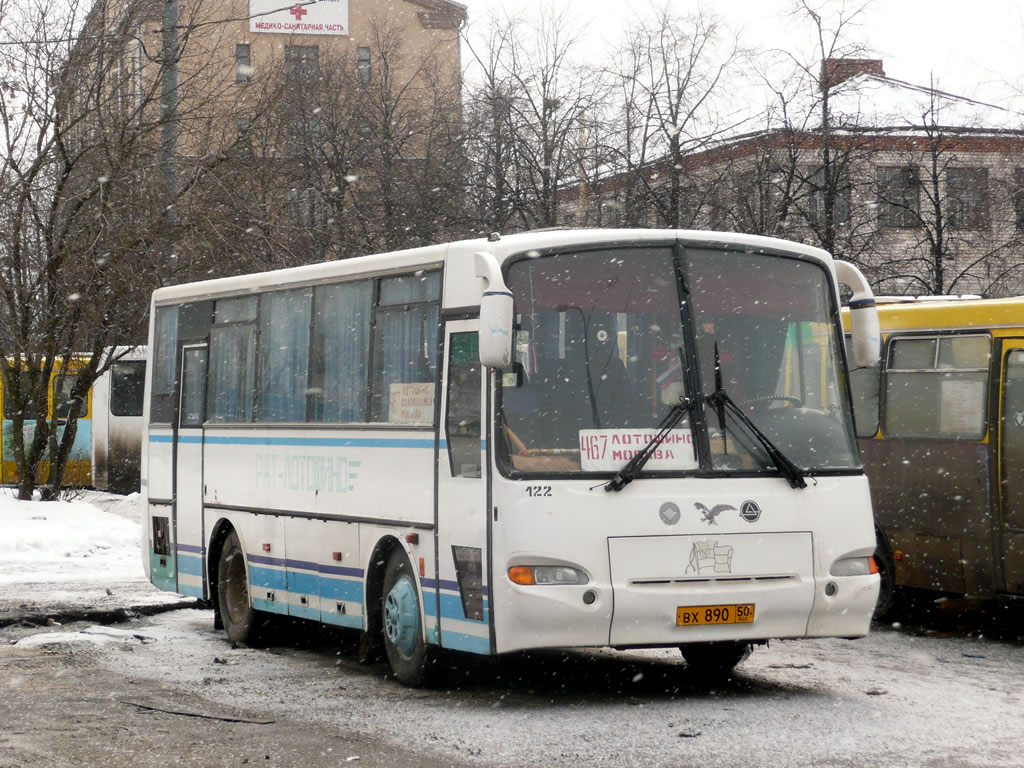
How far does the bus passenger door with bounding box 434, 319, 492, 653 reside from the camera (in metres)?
9.44

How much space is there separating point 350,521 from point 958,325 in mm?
5291

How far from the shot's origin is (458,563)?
381 inches

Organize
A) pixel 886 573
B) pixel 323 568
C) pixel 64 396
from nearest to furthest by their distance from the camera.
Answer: pixel 323 568, pixel 886 573, pixel 64 396

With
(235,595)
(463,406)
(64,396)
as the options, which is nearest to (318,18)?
(64,396)

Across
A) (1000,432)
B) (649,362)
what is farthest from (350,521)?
(1000,432)

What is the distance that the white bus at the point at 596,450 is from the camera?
9211mm

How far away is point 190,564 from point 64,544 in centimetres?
657

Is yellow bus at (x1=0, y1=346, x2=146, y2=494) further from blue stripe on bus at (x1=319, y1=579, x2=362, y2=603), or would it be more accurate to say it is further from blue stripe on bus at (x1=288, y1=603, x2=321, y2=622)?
blue stripe on bus at (x1=319, y1=579, x2=362, y2=603)

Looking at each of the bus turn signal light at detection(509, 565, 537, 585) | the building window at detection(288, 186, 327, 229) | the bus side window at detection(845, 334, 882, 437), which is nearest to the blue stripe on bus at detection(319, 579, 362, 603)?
the bus turn signal light at detection(509, 565, 537, 585)

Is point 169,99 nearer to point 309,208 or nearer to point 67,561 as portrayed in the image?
point 67,561

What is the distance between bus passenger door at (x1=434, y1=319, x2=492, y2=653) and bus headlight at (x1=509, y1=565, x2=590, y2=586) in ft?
0.85

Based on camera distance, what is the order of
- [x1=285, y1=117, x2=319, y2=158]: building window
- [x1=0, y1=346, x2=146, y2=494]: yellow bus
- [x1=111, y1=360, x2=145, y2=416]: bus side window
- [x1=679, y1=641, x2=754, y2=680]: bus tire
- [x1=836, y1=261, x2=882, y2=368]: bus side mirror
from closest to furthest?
[x1=836, y1=261, x2=882, y2=368]: bus side mirror < [x1=679, y1=641, x2=754, y2=680]: bus tire < [x1=0, y1=346, x2=146, y2=494]: yellow bus < [x1=111, y1=360, x2=145, y2=416]: bus side window < [x1=285, y1=117, x2=319, y2=158]: building window

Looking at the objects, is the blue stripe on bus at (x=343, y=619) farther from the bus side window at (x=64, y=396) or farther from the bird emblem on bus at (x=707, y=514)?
the bus side window at (x=64, y=396)

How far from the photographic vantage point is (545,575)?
9.16 m
